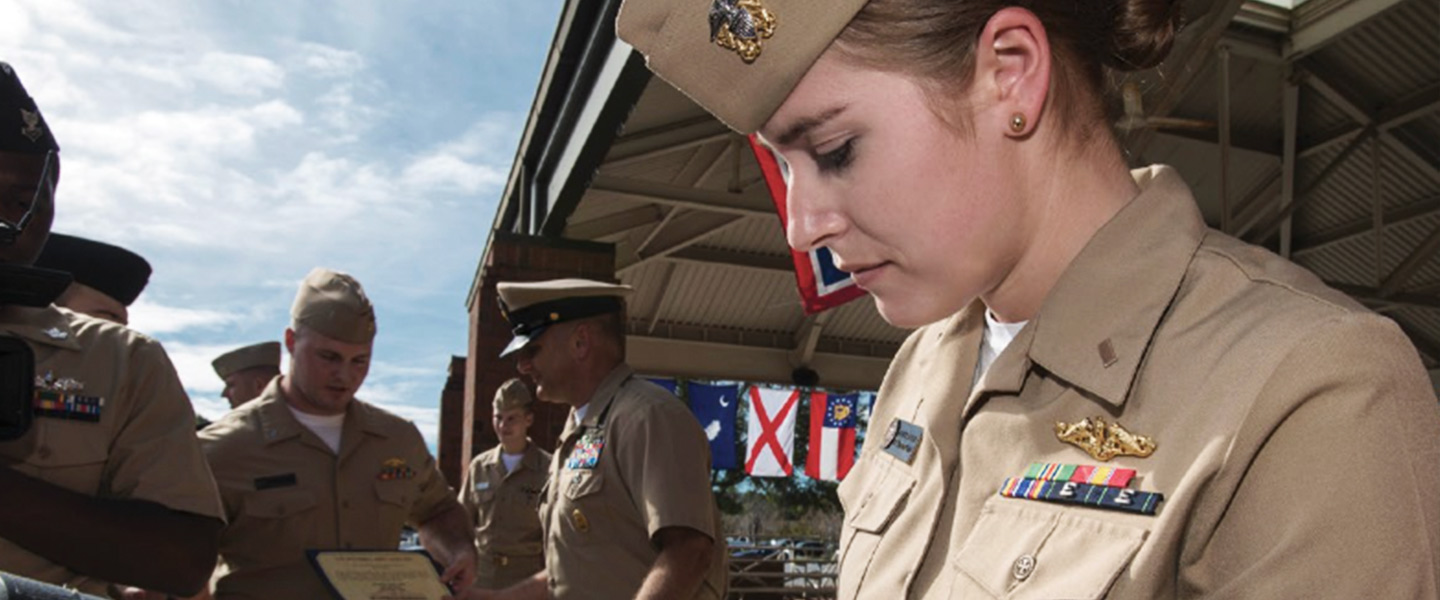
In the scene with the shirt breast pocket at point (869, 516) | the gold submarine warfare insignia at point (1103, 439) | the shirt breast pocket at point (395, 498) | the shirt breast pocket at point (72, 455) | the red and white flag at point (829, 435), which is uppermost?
the gold submarine warfare insignia at point (1103, 439)

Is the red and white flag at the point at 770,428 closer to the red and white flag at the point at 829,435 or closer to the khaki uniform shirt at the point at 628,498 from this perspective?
the red and white flag at the point at 829,435

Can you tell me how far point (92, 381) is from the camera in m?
2.24

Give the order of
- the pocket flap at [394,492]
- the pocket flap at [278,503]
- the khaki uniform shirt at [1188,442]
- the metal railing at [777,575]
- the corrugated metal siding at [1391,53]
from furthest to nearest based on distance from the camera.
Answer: the metal railing at [777,575], the corrugated metal siding at [1391,53], the pocket flap at [394,492], the pocket flap at [278,503], the khaki uniform shirt at [1188,442]

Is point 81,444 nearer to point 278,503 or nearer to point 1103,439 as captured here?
point 278,503

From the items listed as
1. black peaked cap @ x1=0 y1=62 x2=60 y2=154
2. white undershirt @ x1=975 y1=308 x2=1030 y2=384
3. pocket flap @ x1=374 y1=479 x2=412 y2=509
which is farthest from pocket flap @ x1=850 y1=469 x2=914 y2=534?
pocket flap @ x1=374 y1=479 x2=412 y2=509

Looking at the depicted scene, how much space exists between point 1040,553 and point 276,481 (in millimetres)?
3204

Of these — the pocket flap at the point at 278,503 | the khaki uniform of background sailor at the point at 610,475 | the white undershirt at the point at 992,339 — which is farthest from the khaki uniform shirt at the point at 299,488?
the white undershirt at the point at 992,339

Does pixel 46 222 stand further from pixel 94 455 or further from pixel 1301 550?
pixel 1301 550

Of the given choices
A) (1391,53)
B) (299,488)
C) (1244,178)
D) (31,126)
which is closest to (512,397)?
(299,488)

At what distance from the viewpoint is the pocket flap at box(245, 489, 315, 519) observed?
11.8 feet

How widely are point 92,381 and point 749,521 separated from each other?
3179 centimetres

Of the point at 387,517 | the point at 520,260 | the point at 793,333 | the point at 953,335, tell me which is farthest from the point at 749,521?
the point at 953,335

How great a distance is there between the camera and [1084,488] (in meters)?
0.99

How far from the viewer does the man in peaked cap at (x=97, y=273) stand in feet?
11.8
